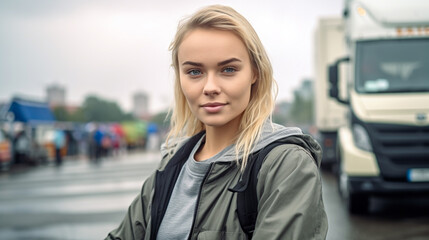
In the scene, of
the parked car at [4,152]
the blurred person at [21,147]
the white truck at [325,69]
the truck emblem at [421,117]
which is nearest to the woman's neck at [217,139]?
the truck emblem at [421,117]

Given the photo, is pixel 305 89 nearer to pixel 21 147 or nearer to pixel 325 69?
pixel 21 147

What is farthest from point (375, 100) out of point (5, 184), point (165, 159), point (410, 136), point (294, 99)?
point (294, 99)

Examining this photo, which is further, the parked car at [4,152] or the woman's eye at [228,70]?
the parked car at [4,152]

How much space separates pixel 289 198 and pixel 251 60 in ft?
1.64

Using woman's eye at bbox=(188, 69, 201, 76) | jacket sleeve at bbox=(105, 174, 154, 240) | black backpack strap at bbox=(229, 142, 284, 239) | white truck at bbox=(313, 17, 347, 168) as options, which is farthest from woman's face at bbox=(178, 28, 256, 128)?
white truck at bbox=(313, 17, 347, 168)

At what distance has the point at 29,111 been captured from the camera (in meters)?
24.0

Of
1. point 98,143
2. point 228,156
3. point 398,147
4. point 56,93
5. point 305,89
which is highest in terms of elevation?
point 228,156

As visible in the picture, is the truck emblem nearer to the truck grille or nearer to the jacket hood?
the truck grille

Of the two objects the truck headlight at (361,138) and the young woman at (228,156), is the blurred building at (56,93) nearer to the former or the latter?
the truck headlight at (361,138)

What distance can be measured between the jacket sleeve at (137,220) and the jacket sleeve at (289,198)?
0.56 m

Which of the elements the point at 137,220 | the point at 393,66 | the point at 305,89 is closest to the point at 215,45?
the point at 137,220

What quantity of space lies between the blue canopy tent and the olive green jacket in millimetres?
22709

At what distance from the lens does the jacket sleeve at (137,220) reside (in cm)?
195

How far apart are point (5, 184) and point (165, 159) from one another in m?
14.5
